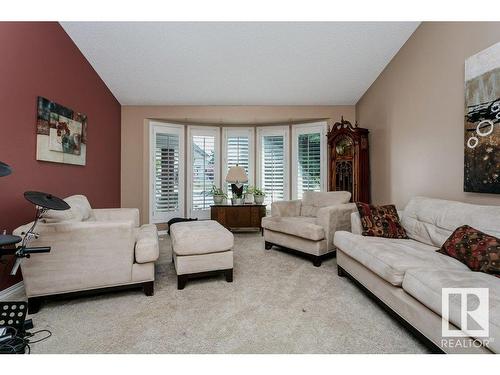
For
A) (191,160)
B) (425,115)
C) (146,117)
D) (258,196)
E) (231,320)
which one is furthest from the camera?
(191,160)

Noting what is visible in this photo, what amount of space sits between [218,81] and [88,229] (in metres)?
2.93

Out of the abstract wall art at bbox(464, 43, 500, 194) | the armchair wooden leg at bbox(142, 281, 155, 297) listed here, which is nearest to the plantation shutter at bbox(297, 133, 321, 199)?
the abstract wall art at bbox(464, 43, 500, 194)

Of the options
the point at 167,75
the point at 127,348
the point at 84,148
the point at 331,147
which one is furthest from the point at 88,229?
the point at 331,147

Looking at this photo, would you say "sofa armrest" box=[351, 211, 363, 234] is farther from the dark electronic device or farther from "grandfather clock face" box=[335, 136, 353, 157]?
the dark electronic device

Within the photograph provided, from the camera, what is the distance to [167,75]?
150 inches

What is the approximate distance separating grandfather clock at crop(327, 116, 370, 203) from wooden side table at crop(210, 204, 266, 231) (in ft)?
4.76

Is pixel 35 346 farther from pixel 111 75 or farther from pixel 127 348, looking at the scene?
pixel 111 75

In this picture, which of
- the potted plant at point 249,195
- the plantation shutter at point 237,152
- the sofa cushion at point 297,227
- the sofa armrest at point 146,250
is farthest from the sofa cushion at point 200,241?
the plantation shutter at point 237,152

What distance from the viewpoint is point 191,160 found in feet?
16.9

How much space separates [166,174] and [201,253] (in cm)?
285

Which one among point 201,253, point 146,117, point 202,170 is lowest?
point 201,253

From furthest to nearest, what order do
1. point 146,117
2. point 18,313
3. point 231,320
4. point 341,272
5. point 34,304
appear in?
point 146,117
point 341,272
point 34,304
point 231,320
point 18,313

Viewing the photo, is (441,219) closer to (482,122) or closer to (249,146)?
(482,122)

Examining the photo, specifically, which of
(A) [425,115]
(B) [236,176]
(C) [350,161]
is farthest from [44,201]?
(C) [350,161]
